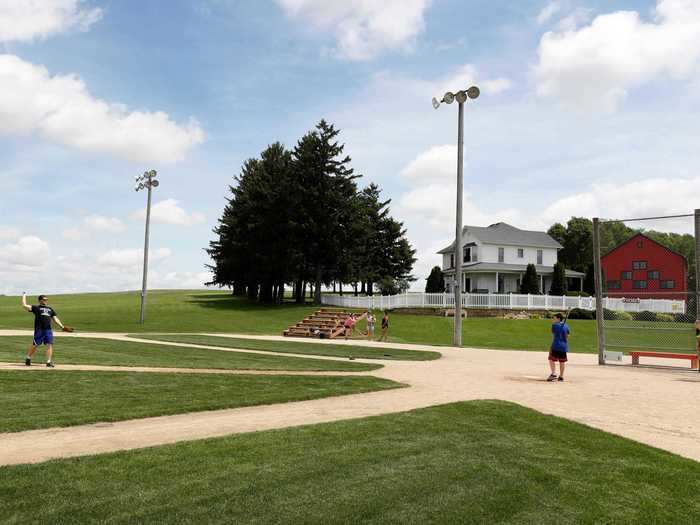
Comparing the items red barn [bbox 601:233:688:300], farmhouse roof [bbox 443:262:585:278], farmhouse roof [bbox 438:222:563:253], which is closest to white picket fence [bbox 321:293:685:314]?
farmhouse roof [bbox 443:262:585:278]

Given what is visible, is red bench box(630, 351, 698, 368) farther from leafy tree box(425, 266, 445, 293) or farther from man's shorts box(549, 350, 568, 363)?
leafy tree box(425, 266, 445, 293)

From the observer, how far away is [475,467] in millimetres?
6445

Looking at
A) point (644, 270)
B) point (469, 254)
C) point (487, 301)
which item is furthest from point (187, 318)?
point (644, 270)

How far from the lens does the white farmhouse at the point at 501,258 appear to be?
5572 centimetres

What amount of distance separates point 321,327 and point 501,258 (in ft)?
96.7

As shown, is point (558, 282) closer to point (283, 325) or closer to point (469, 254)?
point (469, 254)

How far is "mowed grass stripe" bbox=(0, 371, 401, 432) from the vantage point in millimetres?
9047

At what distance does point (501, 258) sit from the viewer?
57219 mm

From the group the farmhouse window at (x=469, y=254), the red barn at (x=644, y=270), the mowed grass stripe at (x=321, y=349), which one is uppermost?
the farmhouse window at (x=469, y=254)

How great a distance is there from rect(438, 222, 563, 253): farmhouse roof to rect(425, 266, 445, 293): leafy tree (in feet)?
19.6

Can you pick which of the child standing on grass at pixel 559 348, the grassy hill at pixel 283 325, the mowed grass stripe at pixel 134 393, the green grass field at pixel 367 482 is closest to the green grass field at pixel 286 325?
the grassy hill at pixel 283 325

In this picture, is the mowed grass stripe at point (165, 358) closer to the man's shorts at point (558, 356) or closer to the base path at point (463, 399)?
the base path at point (463, 399)

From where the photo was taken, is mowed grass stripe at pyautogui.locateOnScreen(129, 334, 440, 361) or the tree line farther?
the tree line

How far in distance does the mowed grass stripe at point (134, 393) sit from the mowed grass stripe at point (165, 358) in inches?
88.1
